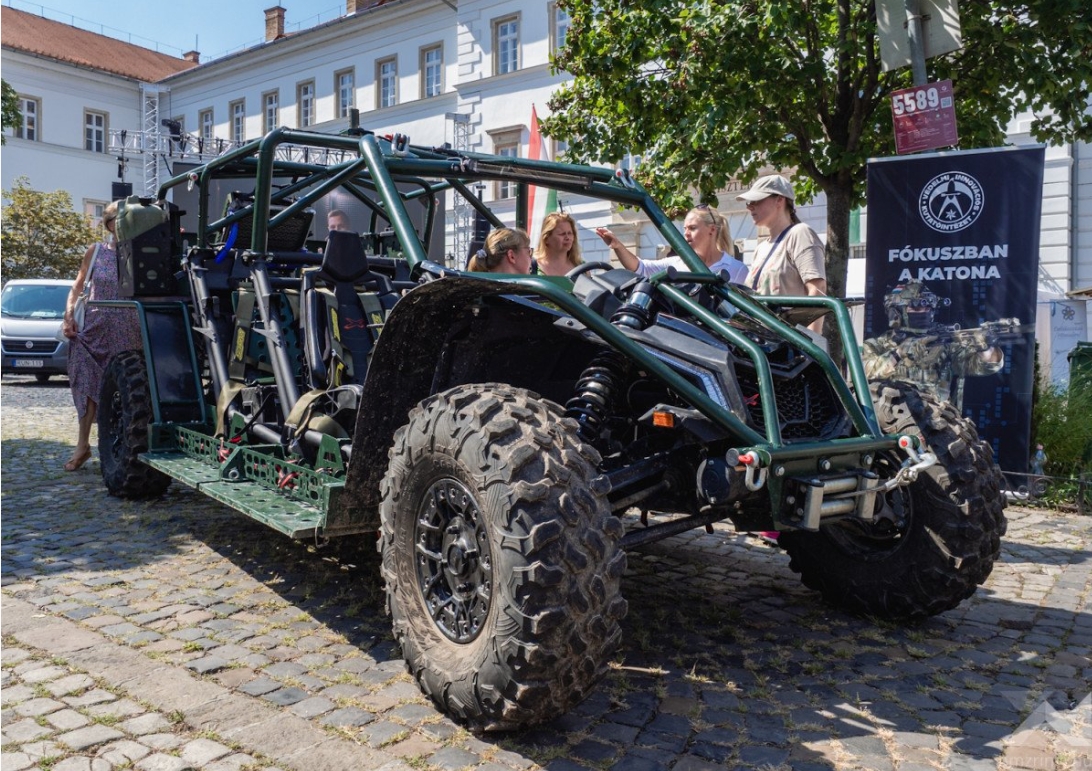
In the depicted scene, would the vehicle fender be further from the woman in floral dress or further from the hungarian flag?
the woman in floral dress

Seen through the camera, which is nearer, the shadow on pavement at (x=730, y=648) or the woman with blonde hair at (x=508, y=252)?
the shadow on pavement at (x=730, y=648)

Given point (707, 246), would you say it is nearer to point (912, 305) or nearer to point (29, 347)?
point (912, 305)

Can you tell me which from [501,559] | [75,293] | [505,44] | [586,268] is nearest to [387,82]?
[505,44]

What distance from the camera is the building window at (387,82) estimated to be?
3834 centimetres

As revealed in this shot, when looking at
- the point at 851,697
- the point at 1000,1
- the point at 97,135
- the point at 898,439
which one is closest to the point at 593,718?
the point at 851,697

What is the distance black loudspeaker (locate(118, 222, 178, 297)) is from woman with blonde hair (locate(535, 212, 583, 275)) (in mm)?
2687

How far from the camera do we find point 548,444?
3.09m

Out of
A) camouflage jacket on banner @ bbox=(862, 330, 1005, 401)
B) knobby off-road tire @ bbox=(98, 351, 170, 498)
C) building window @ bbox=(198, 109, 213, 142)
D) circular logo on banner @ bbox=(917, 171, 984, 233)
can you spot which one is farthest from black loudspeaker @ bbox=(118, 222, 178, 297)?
building window @ bbox=(198, 109, 213, 142)

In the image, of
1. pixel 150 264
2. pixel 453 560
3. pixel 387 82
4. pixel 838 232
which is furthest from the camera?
pixel 387 82

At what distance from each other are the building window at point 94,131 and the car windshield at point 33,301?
3178 cm

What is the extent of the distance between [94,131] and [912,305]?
49.3 metres

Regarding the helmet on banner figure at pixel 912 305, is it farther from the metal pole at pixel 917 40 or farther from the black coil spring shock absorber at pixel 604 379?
the black coil spring shock absorber at pixel 604 379

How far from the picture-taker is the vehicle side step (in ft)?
13.4

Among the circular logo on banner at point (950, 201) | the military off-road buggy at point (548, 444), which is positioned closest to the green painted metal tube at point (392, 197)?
the military off-road buggy at point (548, 444)
